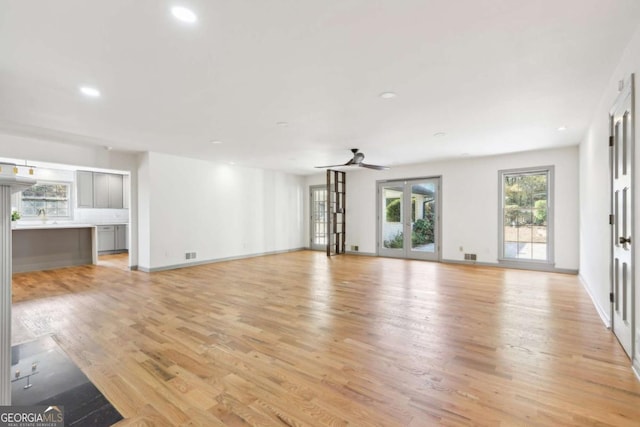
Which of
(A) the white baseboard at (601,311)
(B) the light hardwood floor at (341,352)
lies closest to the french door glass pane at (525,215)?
(B) the light hardwood floor at (341,352)

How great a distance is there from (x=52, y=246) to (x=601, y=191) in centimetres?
979

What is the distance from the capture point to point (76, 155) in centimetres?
587

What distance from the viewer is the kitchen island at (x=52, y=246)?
6293 millimetres

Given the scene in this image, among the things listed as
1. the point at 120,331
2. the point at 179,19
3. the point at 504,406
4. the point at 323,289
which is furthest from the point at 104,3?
the point at 323,289

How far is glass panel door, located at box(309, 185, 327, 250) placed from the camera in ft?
33.0

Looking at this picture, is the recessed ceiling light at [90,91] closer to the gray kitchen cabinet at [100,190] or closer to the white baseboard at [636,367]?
the white baseboard at [636,367]

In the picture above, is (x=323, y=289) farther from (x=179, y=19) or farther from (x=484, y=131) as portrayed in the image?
(x=179, y=19)

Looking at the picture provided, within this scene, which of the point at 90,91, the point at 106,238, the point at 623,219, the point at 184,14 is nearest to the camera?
the point at 184,14

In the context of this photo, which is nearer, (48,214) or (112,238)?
(48,214)

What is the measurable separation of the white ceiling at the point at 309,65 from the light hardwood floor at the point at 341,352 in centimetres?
252

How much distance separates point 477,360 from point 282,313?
2114 mm

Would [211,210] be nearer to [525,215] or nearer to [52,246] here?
[52,246]

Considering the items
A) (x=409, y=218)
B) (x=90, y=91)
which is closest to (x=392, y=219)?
(x=409, y=218)

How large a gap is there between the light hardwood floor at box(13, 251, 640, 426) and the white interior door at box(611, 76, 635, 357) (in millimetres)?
253
